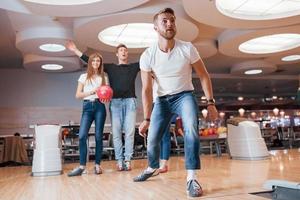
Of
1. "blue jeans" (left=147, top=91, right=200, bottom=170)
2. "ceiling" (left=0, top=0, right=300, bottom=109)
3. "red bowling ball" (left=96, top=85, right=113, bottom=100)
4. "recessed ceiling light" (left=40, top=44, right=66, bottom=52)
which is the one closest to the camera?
"blue jeans" (left=147, top=91, right=200, bottom=170)

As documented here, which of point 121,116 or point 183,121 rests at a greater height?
point 121,116

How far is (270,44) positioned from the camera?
8.80m

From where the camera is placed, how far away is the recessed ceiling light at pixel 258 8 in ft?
19.1

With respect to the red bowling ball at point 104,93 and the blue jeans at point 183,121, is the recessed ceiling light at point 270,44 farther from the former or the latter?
the blue jeans at point 183,121

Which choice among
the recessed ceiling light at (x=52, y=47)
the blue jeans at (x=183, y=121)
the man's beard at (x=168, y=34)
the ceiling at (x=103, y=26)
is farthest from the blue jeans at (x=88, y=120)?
the recessed ceiling light at (x=52, y=47)

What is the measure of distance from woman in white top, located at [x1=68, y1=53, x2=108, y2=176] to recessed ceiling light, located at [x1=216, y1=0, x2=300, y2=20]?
3.10m

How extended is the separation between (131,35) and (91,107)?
4428 millimetres

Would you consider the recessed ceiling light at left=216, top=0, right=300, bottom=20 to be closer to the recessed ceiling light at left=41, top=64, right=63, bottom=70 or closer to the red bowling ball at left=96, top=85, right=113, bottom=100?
the red bowling ball at left=96, top=85, right=113, bottom=100

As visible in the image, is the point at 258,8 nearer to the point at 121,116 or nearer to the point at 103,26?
the point at 103,26

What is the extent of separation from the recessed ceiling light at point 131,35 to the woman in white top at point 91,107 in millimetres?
3460

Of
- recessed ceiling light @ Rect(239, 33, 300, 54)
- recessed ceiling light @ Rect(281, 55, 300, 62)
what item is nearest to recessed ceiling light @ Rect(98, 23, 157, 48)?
recessed ceiling light @ Rect(239, 33, 300, 54)

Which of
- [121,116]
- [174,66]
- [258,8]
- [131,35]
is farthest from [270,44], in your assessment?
[174,66]

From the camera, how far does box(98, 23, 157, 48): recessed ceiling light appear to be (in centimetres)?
692

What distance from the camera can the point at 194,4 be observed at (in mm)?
5332
